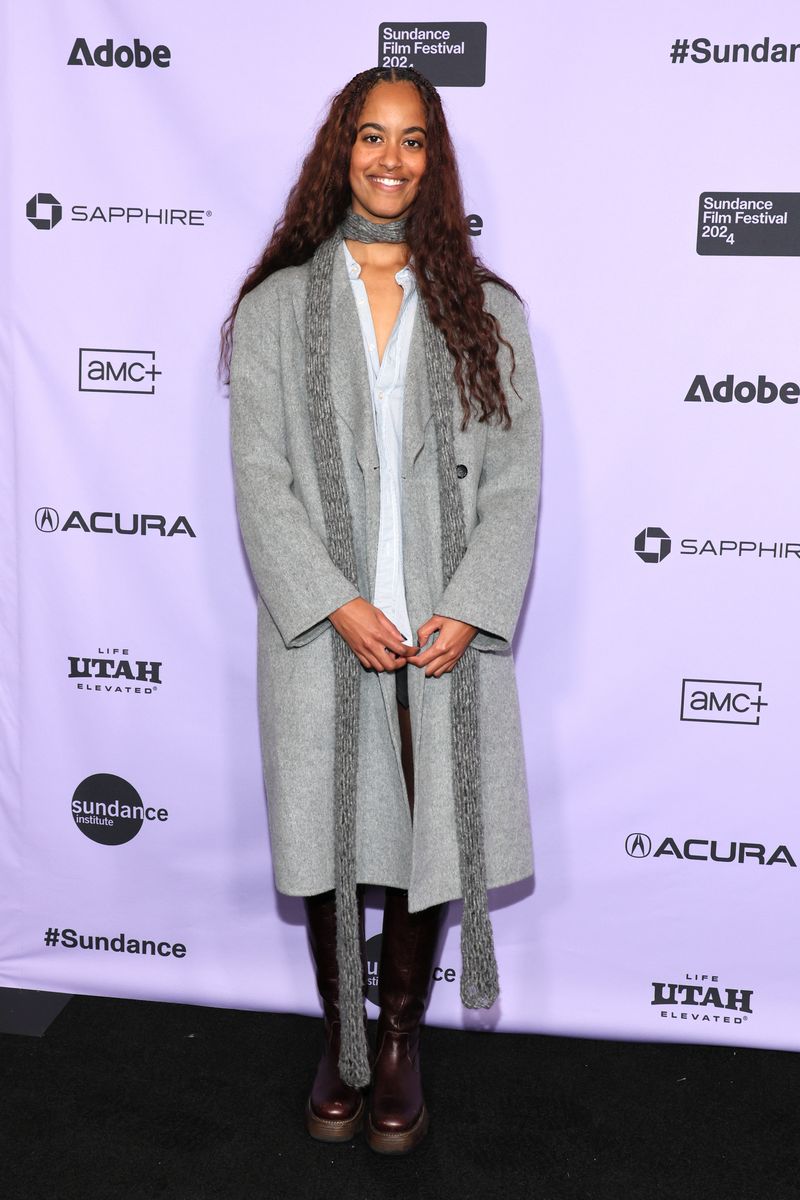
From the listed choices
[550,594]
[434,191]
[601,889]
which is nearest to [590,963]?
[601,889]

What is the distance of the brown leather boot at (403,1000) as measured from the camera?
212 centimetres

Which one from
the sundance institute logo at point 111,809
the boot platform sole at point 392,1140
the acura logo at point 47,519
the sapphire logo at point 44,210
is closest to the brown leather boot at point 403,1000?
the boot platform sole at point 392,1140

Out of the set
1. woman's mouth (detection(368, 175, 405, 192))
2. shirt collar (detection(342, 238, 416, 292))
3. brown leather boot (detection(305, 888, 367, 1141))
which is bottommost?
brown leather boot (detection(305, 888, 367, 1141))

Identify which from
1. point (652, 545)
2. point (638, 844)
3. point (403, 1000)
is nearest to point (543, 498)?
point (652, 545)

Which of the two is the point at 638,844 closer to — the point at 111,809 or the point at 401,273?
the point at 111,809

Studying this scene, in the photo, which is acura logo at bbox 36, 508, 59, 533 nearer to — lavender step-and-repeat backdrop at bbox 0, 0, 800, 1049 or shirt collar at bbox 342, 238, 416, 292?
lavender step-and-repeat backdrop at bbox 0, 0, 800, 1049

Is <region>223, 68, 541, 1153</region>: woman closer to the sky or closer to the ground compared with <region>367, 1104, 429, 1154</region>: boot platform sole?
closer to the sky

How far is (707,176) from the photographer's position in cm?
226

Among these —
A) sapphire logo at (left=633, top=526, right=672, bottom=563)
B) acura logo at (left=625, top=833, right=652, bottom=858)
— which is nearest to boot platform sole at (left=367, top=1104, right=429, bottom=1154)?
acura logo at (left=625, top=833, right=652, bottom=858)

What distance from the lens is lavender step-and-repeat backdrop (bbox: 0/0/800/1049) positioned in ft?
7.45

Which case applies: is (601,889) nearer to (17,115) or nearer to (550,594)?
(550,594)

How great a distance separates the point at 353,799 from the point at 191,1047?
0.78 m

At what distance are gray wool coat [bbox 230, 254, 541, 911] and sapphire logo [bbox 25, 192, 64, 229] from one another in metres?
0.62

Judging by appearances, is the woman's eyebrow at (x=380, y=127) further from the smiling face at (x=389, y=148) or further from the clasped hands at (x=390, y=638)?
the clasped hands at (x=390, y=638)
